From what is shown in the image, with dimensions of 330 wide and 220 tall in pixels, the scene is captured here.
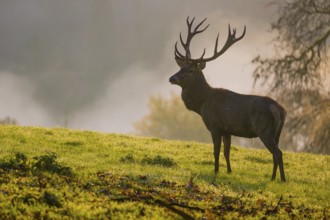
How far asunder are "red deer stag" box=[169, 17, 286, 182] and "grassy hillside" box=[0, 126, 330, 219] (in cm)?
92

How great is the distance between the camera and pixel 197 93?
15.0 m

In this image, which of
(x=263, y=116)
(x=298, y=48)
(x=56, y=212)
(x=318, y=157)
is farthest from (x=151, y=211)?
(x=298, y=48)

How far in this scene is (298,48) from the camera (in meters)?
24.8

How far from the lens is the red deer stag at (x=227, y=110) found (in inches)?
524


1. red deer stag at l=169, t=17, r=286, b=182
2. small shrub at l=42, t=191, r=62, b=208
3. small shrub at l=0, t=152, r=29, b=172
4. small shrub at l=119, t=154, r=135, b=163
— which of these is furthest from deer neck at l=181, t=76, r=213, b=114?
small shrub at l=42, t=191, r=62, b=208

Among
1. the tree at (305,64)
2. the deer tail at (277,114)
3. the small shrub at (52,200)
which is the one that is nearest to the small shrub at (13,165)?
A: the small shrub at (52,200)

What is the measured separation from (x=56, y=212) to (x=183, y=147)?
11877 mm

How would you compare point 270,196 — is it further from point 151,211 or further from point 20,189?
point 20,189

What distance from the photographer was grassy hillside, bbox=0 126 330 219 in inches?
334

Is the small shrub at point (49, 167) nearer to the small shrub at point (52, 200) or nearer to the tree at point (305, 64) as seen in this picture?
the small shrub at point (52, 200)

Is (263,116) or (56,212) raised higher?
(263,116)

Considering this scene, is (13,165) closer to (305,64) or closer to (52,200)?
(52,200)

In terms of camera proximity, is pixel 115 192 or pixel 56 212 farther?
pixel 115 192

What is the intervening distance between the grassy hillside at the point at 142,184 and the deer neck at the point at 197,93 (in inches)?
62.1
